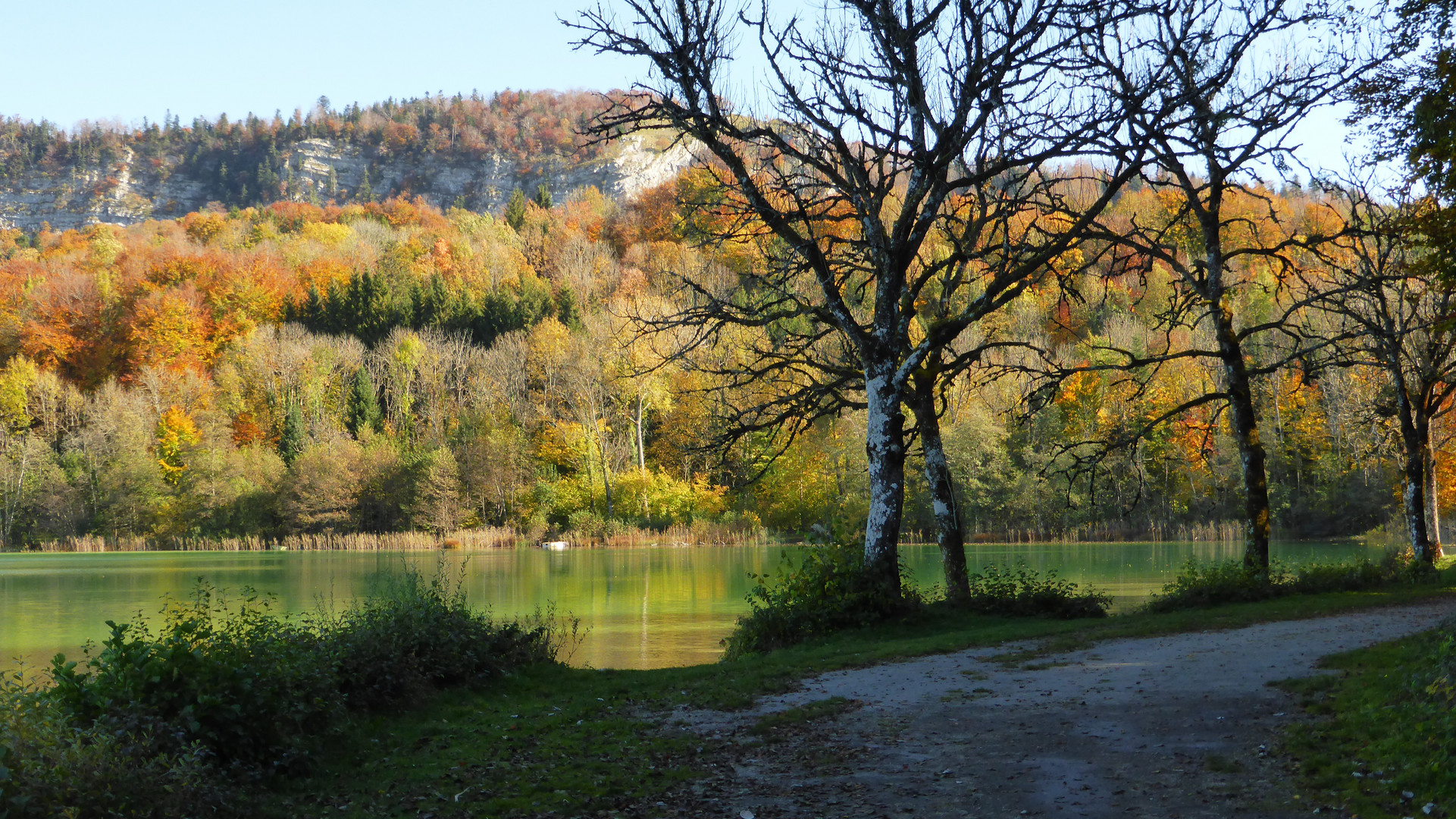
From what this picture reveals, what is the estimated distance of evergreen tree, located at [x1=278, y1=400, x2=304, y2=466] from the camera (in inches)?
2261

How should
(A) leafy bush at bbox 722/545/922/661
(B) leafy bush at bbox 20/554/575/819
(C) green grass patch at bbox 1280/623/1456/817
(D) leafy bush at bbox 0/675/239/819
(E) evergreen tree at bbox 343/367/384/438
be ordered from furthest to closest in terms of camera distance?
1. (E) evergreen tree at bbox 343/367/384/438
2. (A) leafy bush at bbox 722/545/922/661
3. (C) green grass patch at bbox 1280/623/1456/817
4. (B) leafy bush at bbox 20/554/575/819
5. (D) leafy bush at bbox 0/675/239/819

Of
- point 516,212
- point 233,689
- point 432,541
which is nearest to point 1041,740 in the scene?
point 233,689

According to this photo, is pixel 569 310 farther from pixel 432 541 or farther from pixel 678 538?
pixel 678 538

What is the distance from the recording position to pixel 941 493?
1346cm

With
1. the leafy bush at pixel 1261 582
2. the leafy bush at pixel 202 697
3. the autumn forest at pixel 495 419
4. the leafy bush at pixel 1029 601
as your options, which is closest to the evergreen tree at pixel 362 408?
the autumn forest at pixel 495 419

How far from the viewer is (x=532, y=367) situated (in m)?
63.2

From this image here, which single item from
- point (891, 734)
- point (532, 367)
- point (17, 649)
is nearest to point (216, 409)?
point (532, 367)

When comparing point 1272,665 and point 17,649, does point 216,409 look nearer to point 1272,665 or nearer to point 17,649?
point 17,649

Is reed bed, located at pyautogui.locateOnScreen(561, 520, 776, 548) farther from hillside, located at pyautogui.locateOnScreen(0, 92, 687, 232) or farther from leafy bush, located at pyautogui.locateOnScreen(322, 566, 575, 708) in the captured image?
hillside, located at pyautogui.locateOnScreen(0, 92, 687, 232)

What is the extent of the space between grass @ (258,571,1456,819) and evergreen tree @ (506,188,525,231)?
276ft

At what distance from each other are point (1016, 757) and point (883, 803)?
3.89 ft

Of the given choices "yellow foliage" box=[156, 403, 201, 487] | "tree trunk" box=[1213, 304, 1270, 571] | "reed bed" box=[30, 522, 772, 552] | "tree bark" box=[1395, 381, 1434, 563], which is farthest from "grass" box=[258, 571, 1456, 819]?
"yellow foliage" box=[156, 403, 201, 487]

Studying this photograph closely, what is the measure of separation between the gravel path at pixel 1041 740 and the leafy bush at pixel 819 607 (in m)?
2.37

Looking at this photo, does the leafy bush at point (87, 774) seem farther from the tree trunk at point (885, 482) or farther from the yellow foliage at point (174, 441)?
the yellow foliage at point (174, 441)
